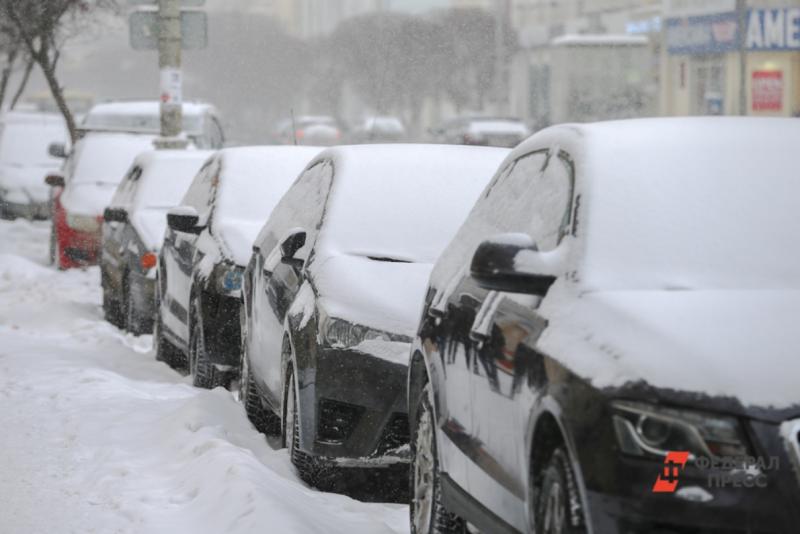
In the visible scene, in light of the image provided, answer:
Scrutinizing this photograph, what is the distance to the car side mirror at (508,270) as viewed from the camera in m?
4.72

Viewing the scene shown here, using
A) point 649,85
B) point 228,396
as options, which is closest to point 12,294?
point 228,396

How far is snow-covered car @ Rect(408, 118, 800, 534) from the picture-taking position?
3.94 m

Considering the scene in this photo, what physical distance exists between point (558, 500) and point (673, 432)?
1.43ft

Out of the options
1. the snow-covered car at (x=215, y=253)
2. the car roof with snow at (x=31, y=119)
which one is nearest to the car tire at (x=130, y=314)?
the snow-covered car at (x=215, y=253)

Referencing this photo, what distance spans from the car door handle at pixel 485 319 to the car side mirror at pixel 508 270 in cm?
35

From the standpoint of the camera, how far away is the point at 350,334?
697 cm

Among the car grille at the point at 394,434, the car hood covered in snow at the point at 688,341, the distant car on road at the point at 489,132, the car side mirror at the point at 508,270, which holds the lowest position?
the distant car on road at the point at 489,132

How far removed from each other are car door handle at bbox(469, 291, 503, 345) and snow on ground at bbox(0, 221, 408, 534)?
1.07m

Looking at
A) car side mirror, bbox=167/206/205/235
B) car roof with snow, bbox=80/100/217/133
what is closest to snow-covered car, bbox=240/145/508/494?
car side mirror, bbox=167/206/205/235

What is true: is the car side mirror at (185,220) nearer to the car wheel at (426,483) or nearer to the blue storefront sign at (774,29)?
the car wheel at (426,483)

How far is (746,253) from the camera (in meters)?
4.78

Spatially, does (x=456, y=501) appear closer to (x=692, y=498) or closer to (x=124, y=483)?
(x=692, y=498)

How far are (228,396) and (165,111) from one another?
32.1 ft

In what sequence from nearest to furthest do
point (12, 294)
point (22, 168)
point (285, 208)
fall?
point (285, 208), point (12, 294), point (22, 168)
